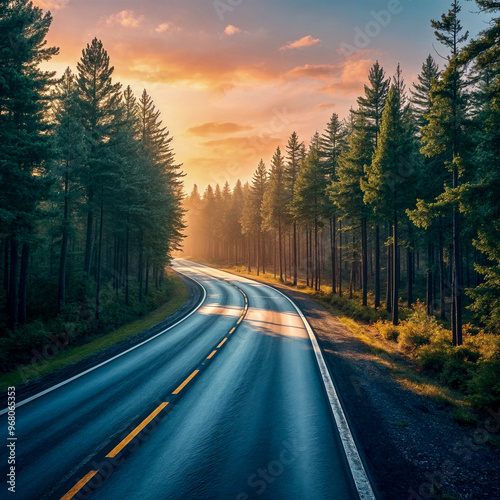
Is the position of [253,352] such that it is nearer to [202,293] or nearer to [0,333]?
[0,333]

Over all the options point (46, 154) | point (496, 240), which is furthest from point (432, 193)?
point (46, 154)

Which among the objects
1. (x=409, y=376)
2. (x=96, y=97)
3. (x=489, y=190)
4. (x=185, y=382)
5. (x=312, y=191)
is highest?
(x=96, y=97)

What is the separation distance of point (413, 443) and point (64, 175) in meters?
22.2

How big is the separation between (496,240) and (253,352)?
33.0ft

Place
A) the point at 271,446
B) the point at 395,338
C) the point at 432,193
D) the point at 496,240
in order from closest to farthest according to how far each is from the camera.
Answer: the point at 271,446, the point at 496,240, the point at 395,338, the point at 432,193

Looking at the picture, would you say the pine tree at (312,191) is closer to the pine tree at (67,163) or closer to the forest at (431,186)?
the forest at (431,186)

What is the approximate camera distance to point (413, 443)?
21.3 ft

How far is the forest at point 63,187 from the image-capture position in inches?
576

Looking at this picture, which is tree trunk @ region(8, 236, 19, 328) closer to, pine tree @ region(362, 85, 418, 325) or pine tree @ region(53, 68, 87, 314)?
pine tree @ region(53, 68, 87, 314)

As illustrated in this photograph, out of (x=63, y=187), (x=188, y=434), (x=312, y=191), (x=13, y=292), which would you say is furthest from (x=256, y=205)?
(x=188, y=434)

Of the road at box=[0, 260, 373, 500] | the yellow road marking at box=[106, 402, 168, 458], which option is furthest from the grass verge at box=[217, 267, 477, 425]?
the yellow road marking at box=[106, 402, 168, 458]

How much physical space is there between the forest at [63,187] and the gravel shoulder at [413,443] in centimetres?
1338

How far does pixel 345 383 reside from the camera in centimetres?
985

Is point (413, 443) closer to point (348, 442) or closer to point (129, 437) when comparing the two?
point (348, 442)
